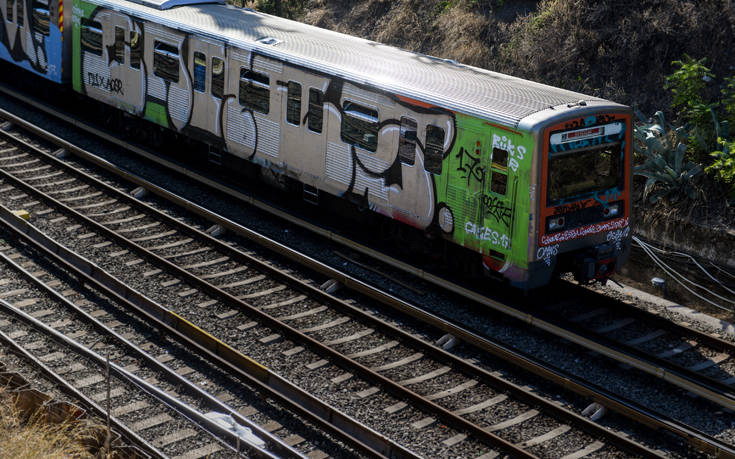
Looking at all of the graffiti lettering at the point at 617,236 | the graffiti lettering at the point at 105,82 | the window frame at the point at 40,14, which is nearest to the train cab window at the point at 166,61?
the graffiti lettering at the point at 105,82

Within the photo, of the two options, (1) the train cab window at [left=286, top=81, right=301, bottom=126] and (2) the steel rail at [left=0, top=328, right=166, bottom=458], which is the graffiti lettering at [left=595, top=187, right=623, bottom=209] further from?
(2) the steel rail at [left=0, top=328, right=166, bottom=458]

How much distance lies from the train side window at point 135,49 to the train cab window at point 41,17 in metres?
3.23

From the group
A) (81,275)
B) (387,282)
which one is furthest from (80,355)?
(387,282)

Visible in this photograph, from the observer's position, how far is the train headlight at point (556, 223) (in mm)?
11875

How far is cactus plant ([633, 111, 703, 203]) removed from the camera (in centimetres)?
1524

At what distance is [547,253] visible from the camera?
1198 cm

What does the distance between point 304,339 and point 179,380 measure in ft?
5.83

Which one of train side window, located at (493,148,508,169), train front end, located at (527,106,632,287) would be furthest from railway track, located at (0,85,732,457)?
train side window, located at (493,148,508,169)

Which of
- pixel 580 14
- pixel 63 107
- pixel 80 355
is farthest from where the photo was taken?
pixel 63 107

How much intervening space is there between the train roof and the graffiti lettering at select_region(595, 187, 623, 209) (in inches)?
52.4

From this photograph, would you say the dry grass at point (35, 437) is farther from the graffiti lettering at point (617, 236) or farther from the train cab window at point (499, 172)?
the graffiti lettering at point (617, 236)

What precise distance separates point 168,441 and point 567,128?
6.38 metres

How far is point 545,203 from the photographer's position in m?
11.7

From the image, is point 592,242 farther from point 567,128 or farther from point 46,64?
point 46,64
